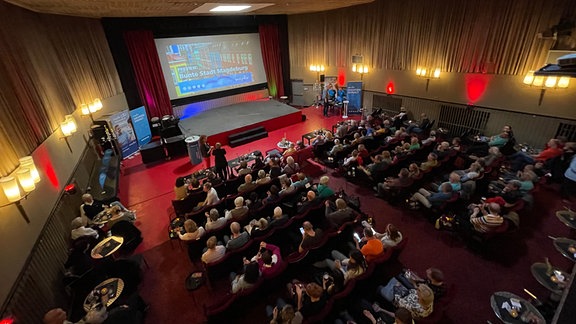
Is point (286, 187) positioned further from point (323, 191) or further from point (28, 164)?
point (28, 164)

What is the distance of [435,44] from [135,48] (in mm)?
11842

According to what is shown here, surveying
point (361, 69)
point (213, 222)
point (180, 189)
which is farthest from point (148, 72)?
point (361, 69)

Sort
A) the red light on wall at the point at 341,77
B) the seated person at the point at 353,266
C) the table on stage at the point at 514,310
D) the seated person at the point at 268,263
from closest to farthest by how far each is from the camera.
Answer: the table on stage at the point at 514,310, the seated person at the point at 353,266, the seated person at the point at 268,263, the red light on wall at the point at 341,77

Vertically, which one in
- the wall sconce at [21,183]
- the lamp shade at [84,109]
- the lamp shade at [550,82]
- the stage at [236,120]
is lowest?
the stage at [236,120]

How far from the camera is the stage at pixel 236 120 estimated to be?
10711mm

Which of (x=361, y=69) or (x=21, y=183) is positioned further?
(x=361, y=69)

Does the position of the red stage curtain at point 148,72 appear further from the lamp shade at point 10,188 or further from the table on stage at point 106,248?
the lamp shade at point 10,188

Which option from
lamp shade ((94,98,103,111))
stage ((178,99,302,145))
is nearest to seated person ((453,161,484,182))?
stage ((178,99,302,145))

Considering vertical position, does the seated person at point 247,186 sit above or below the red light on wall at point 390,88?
below

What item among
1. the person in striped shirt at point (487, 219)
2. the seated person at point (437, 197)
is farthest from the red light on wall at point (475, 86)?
the person in striped shirt at point (487, 219)

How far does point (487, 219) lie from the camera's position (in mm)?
4523

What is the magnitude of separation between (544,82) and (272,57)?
1156cm

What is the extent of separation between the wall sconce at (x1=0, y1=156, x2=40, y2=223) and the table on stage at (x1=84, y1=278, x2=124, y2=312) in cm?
153

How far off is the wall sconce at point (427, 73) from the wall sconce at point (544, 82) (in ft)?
8.71
